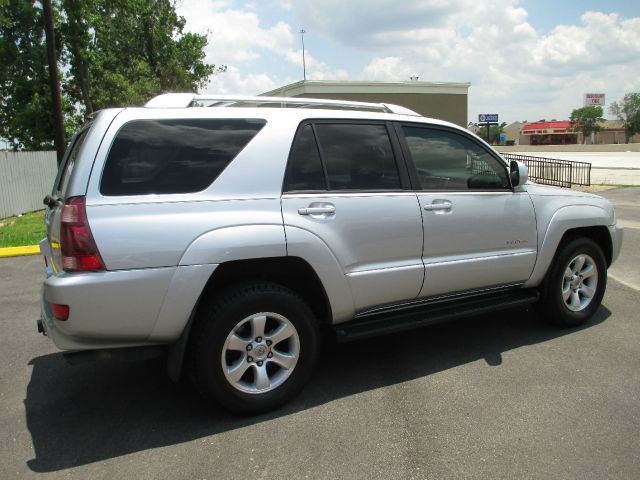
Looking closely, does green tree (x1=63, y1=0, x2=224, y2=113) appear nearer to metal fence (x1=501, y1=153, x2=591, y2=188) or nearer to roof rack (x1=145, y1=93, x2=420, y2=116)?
metal fence (x1=501, y1=153, x2=591, y2=188)

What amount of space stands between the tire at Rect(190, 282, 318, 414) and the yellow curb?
7050mm

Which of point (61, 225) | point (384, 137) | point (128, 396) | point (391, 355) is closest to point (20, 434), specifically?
point (128, 396)

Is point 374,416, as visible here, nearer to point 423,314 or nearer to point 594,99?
A: point 423,314

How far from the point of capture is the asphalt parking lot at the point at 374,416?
2.81 m

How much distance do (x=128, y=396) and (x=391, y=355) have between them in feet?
6.62

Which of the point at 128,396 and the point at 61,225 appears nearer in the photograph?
the point at 61,225

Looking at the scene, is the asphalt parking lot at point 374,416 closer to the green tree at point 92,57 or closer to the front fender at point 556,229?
the front fender at point 556,229

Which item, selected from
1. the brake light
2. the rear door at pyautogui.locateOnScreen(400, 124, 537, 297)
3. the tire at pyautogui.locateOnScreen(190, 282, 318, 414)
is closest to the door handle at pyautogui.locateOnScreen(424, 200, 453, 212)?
the rear door at pyautogui.locateOnScreen(400, 124, 537, 297)

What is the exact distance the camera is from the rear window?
2992 millimetres

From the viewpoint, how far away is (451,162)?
13.7 feet

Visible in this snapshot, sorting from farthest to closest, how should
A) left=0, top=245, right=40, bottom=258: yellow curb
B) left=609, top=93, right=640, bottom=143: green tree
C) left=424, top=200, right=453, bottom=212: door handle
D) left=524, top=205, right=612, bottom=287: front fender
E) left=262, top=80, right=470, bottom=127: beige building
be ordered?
left=609, top=93, right=640, bottom=143: green tree
left=262, top=80, right=470, bottom=127: beige building
left=0, top=245, right=40, bottom=258: yellow curb
left=524, top=205, right=612, bottom=287: front fender
left=424, top=200, right=453, bottom=212: door handle

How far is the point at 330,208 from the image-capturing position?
3.45m

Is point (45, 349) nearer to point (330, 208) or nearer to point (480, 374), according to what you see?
point (330, 208)

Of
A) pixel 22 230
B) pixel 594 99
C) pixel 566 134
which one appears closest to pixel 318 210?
pixel 22 230
